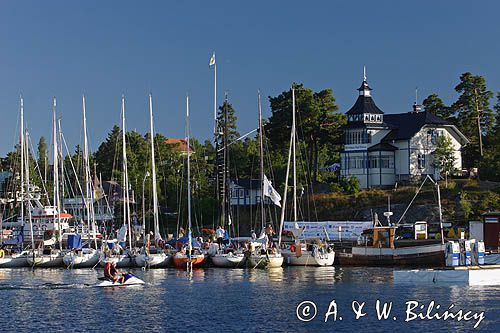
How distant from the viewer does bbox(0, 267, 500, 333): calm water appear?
147 feet

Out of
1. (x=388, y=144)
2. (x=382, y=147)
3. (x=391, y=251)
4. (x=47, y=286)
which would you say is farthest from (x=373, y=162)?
(x=47, y=286)

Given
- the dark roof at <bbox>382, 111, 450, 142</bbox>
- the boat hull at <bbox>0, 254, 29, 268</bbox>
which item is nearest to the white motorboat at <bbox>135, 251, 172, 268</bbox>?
the boat hull at <bbox>0, 254, 29, 268</bbox>

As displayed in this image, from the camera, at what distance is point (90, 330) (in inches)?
1743

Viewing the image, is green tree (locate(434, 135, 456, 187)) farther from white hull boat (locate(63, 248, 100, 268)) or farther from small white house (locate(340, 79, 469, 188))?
white hull boat (locate(63, 248, 100, 268))

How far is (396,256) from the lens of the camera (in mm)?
76250

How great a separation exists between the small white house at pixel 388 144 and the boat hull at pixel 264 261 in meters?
38.9

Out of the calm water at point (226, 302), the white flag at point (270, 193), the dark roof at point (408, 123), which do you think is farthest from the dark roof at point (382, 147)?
the calm water at point (226, 302)

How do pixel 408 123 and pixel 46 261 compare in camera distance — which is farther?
pixel 408 123

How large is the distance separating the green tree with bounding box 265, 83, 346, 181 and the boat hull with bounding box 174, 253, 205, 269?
1653 inches

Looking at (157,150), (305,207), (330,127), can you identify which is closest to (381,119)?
(330,127)

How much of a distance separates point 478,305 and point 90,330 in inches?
836

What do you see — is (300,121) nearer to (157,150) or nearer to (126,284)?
(157,150)

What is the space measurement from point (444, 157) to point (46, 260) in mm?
52473

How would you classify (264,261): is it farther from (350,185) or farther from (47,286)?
(350,185)
